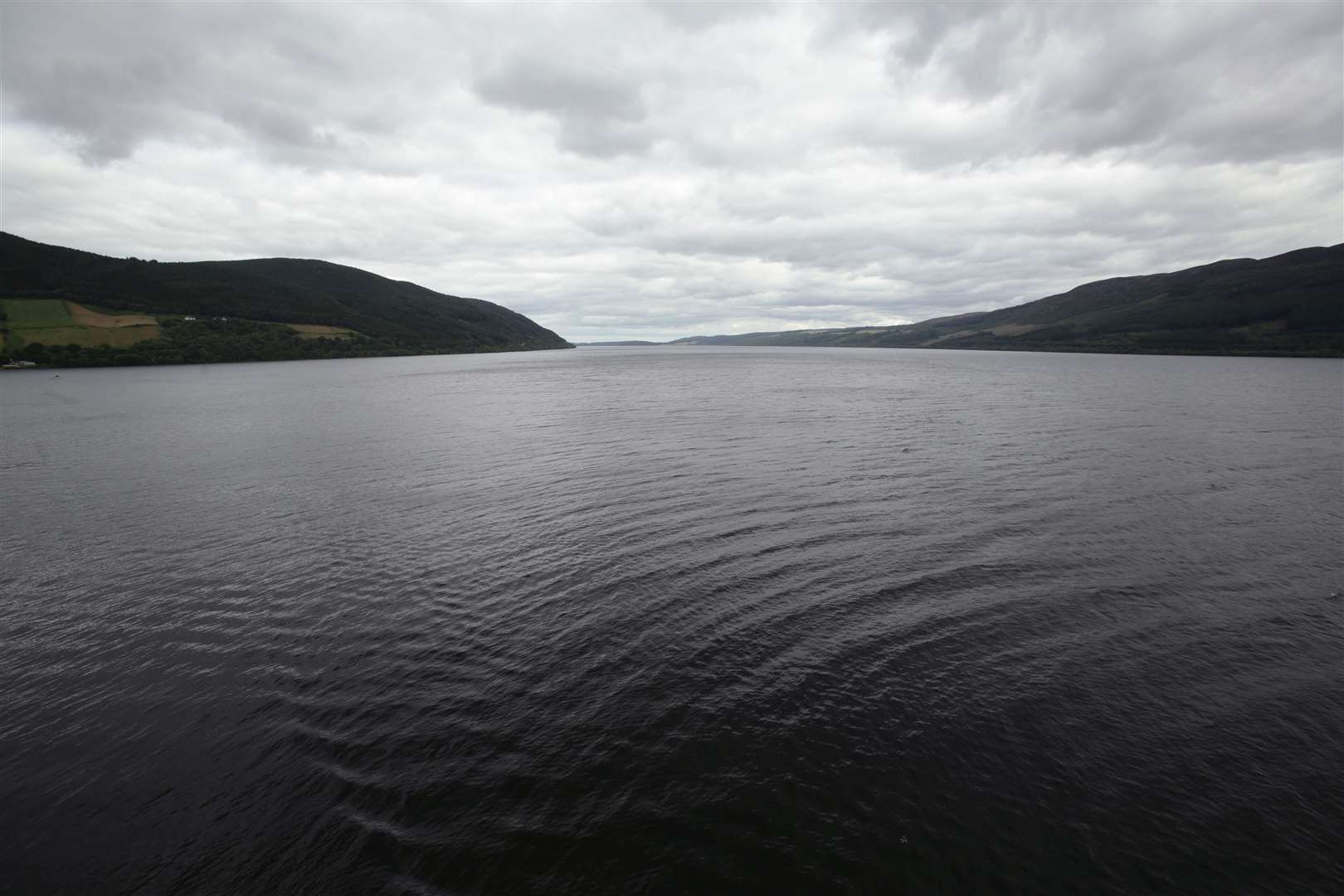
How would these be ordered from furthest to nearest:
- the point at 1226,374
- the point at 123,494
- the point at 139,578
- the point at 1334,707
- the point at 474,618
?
1. the point at 1226,374
2. the point at 123,494
3. the point at 139,578
4. the point at 474,618
5. the point at 1334,707

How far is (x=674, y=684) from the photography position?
17812 millimetres

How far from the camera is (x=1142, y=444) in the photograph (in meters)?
54.3

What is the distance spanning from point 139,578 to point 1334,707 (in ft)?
142

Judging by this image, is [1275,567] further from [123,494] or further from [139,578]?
Result: [123,494]

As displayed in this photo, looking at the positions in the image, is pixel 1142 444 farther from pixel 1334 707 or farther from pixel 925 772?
pixel 925 772

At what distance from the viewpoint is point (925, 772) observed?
14.5 metres

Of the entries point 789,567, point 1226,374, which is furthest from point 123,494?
point 1226,374

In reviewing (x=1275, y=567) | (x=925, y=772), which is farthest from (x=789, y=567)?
(x=1275, y=567)

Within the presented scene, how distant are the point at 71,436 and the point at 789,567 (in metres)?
78.0

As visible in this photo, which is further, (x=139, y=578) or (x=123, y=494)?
(x=123, y=494)

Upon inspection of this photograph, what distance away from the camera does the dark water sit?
1245cm

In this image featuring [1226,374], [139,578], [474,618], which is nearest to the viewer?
[474,618]

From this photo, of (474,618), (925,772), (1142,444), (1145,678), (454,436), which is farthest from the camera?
(454,436)

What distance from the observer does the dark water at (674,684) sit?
12453mm
